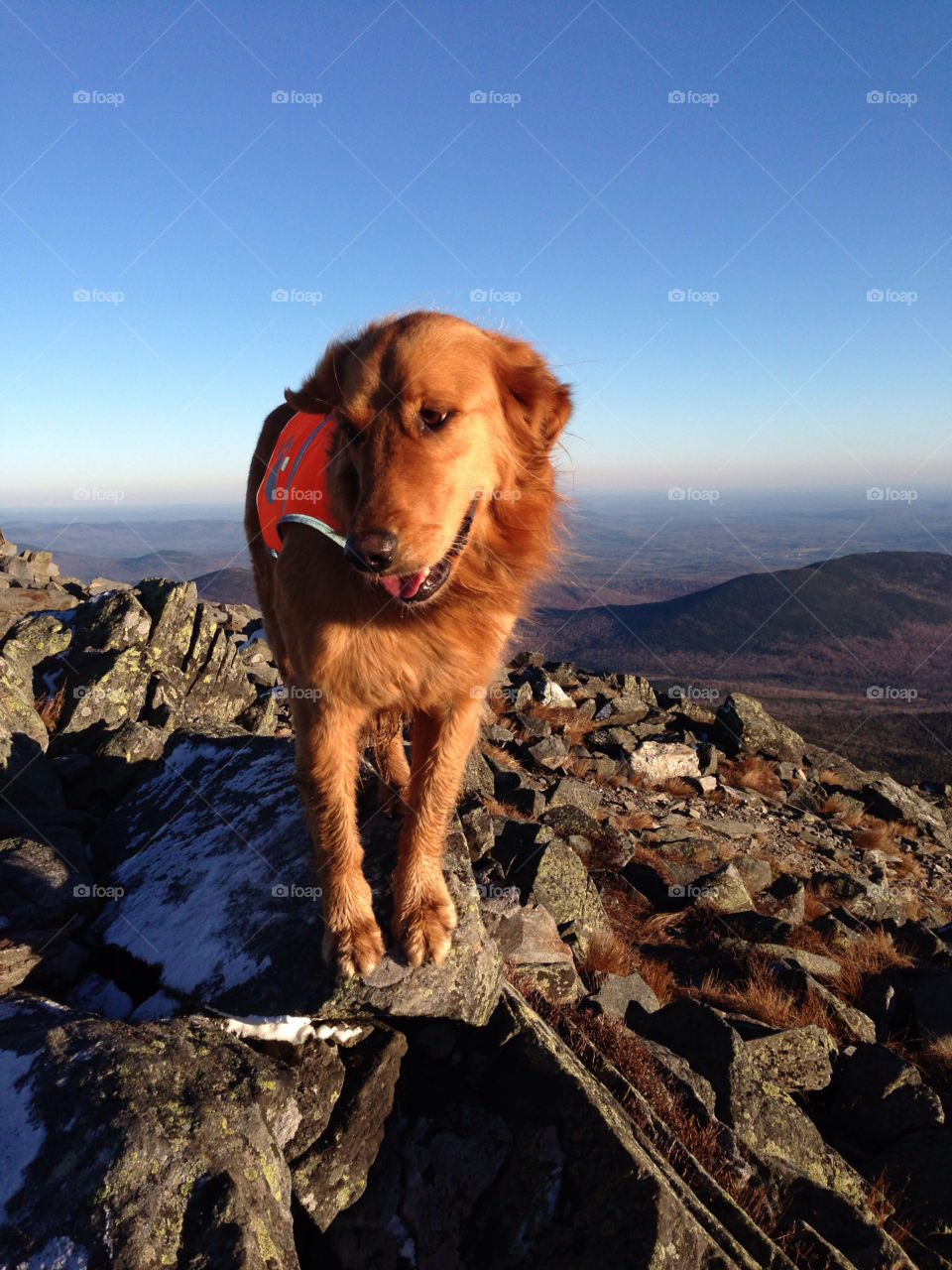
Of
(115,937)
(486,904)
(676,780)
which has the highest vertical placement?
(115,937)

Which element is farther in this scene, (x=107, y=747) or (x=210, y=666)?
(x=210, y=666)

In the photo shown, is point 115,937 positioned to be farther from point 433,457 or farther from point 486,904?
point 433,457

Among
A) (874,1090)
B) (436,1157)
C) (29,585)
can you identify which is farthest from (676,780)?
(29,585)

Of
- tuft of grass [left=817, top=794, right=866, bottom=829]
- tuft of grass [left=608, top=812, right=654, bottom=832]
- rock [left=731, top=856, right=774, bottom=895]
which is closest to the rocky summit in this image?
rock [left=731, top=856, right=774, bottom=895]

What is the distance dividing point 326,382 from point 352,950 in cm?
275

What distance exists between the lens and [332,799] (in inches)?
139

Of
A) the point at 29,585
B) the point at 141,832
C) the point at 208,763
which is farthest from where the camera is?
the point at 29,585

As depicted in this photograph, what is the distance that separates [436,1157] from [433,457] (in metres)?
3.02

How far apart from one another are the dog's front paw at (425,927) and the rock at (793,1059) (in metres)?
3.26

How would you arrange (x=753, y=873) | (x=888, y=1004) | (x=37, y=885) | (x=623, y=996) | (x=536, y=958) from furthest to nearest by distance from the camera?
(x=753, y=873) → (x=888, y=1004) → (x=623, y=996) → (x=536, y=958) → (x=37, y=885)

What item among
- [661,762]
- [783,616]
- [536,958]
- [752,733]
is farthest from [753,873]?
[783,616]

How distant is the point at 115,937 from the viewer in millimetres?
3824

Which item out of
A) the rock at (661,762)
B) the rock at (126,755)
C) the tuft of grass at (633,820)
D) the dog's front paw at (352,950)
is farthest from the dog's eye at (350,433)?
the rock at (661,762)

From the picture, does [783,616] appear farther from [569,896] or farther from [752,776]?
[569,896]
